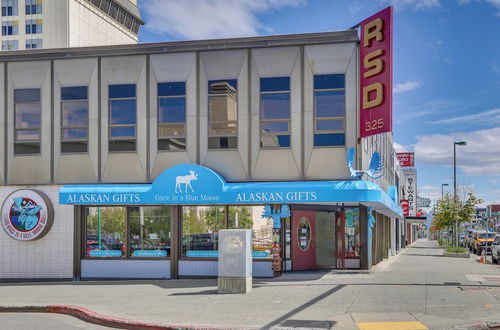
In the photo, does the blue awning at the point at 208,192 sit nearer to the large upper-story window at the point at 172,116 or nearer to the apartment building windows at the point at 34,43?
the large upper-story window at the point at 172,116

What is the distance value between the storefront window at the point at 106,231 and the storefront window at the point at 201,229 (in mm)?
2447

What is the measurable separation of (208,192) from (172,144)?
255 centimetres

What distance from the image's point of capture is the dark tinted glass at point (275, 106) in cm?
2178

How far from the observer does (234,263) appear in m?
17.5

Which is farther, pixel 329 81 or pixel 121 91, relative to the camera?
pixel 121 91

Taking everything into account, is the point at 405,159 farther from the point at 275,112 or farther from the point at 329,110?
the point at 275,112

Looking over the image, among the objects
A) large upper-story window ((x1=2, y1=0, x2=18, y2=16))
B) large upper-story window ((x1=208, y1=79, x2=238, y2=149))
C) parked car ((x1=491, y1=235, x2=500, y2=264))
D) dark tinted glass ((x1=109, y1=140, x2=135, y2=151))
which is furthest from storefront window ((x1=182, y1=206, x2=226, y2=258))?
large upper-story window ((x1=2, y1=0, x2=18, y2=16))

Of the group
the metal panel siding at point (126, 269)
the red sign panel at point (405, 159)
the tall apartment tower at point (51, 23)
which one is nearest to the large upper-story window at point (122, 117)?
the metal panel siding at point (126, 269)

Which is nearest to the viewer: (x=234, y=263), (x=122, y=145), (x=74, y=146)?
(x=234, y=263)

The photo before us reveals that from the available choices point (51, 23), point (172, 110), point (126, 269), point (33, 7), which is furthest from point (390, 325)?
point (33, 7)

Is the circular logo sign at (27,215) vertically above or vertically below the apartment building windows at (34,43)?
below

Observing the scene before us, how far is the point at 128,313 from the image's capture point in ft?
47.8

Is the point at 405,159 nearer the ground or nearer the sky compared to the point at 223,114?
nearer the sky

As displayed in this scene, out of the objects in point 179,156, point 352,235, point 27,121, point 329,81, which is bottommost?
point 352,235
